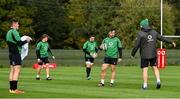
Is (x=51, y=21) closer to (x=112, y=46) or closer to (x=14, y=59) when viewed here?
(x=112, y=46)

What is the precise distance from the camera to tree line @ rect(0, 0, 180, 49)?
74.5 m

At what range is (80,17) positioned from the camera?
3413 inches

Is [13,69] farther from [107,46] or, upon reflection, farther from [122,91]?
[107,46]

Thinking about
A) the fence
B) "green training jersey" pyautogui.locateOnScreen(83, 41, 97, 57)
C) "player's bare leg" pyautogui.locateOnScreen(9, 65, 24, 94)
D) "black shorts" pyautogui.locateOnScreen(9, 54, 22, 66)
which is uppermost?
"black shorts" pyautogui.locateOnScreen(9, 54, 22, 66)

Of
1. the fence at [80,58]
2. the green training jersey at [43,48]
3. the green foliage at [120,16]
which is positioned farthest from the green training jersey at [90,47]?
the green foliage at [120,16]

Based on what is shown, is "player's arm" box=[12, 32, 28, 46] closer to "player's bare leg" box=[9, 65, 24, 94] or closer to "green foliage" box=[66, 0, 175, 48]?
"player's bare leg" box=[9, 65, 24, 94]

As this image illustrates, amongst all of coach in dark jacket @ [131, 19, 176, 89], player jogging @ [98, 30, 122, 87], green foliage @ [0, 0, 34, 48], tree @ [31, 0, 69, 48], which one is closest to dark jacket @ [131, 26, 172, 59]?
coach in dark jacket @ [131, 19, 176, 89]

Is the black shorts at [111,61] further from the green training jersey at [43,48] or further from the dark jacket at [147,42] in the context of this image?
the green training jersey at [43,48]

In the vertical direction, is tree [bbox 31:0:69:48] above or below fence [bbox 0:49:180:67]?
above

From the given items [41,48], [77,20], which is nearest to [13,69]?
[41,48]

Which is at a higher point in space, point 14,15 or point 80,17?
point 14,15

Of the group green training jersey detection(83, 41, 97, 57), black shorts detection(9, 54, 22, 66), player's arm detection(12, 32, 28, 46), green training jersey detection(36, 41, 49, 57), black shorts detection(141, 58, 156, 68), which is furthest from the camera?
green training jersey detection(83, 41, 97, 57)

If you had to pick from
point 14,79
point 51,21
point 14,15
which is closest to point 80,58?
point 14,15

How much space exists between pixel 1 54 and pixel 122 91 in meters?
31.7
